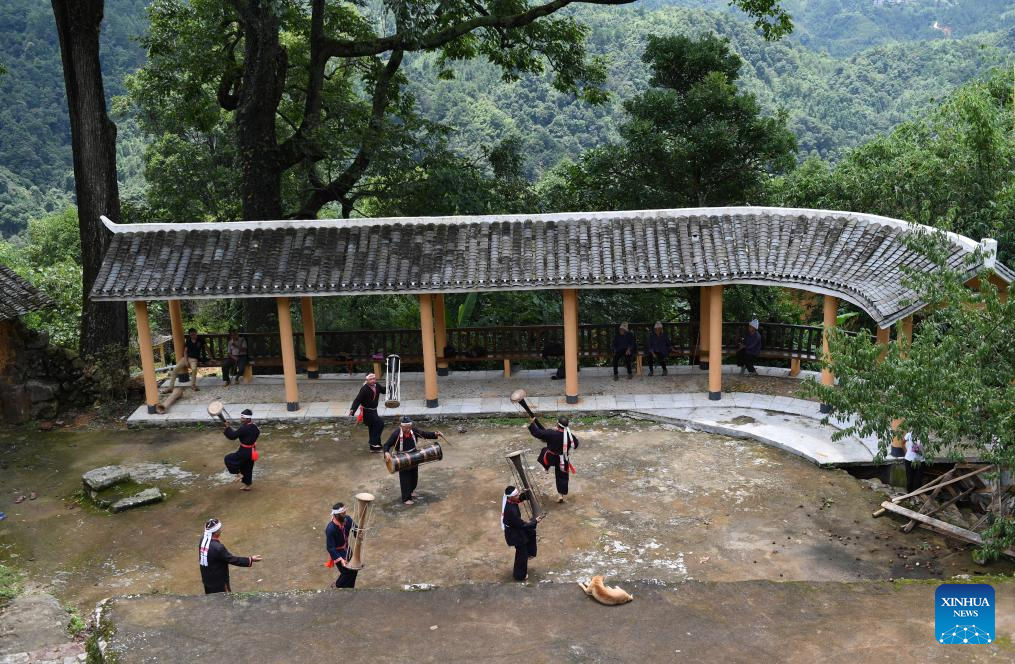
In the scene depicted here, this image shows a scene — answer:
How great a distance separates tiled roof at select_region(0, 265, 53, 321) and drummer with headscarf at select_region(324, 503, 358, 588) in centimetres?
983

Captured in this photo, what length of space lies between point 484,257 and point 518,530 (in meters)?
7.40

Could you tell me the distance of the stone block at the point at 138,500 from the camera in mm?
13820

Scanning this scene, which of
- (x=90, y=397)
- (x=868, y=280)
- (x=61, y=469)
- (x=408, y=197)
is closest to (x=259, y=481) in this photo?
(x=61, y=469)

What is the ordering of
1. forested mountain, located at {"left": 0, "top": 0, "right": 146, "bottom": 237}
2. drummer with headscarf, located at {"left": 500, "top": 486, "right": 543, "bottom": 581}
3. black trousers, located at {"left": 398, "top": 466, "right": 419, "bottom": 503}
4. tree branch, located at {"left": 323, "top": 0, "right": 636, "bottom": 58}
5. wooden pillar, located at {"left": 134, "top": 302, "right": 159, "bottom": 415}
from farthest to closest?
forested mountain, located at {"left": 0, "top": 0, "right": 146, "bottom": 237}
tree branch, located at {"left": 323, "top": 0, "right": 636, "bottom": 58}
wooden pillar, located at {"left": 134, "top": 302, "right": 159, "bottom": 415}
black trousers, located at {"left": 398, "top": 466, "right": 419, "bottom": 503}
drummer with headscarf, located at {"left": 500, "top": 486, "right": 543, "bottom": 581}

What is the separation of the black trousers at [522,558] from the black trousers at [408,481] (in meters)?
2.95

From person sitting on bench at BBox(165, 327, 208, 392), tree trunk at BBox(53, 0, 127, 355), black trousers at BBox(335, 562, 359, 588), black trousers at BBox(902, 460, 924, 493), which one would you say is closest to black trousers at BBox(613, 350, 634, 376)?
black trousers at BBox(902, 460, 924, 493)

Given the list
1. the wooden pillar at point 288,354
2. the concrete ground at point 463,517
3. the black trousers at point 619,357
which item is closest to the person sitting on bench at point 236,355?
the wooden pillar at point 288,354

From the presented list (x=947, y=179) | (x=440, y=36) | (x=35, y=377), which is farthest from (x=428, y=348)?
(x=947, y=179)

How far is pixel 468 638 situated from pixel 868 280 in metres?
9.30

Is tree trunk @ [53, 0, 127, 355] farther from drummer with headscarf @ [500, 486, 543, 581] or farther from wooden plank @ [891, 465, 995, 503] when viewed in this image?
→ wooden plank @ [891, 465, 995, 503]

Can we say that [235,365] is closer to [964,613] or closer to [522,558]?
[522,558]

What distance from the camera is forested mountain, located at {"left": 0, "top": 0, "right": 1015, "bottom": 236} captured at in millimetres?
44188

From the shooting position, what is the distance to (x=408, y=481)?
13.6 meters

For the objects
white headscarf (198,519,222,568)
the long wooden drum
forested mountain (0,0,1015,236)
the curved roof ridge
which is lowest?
white headscarf (198,519,222,568)
